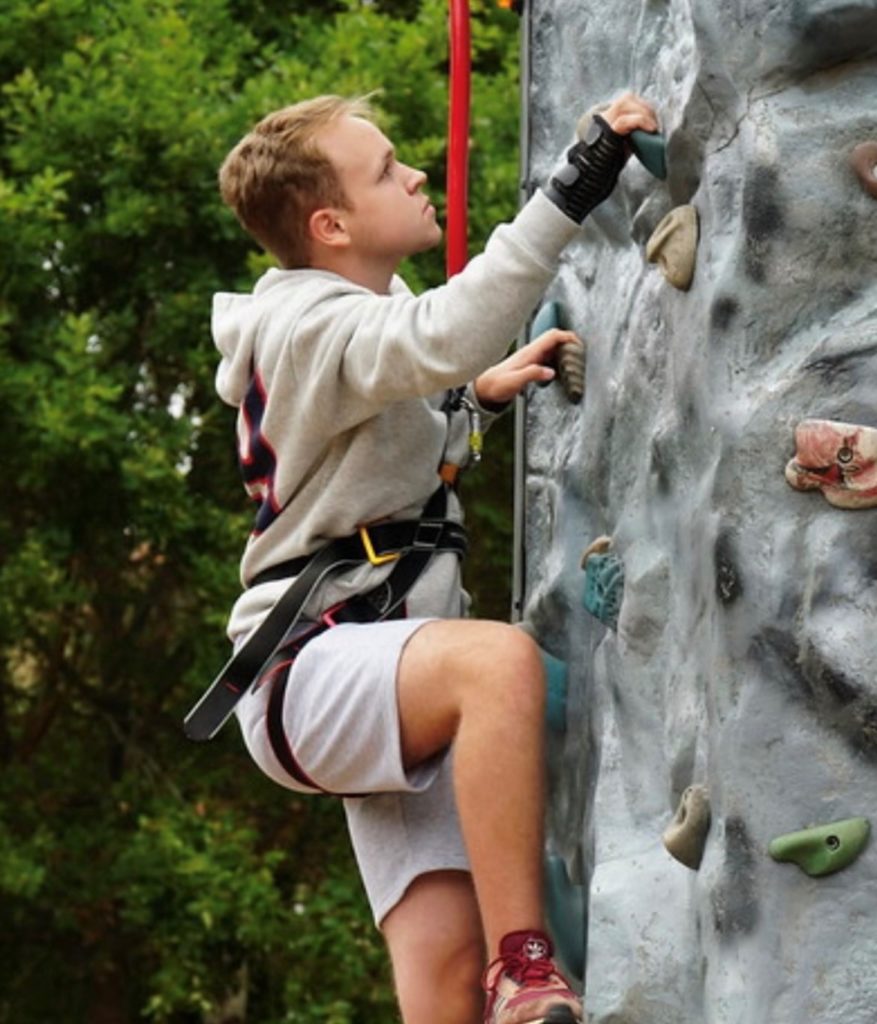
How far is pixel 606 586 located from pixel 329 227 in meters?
0.78

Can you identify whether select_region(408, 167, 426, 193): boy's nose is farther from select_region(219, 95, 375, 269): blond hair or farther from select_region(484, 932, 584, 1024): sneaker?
select_region(484, 932, 584, 1024): sneaker

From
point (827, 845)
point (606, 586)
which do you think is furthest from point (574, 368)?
point (827, 845)

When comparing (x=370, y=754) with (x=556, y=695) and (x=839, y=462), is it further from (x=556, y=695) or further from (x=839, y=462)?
(x=839, y=462)

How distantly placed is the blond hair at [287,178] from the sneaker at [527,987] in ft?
3.95

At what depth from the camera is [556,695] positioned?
4.44 m

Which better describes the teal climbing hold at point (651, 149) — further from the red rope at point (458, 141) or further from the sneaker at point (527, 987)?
the sneaker at point (527, 987)

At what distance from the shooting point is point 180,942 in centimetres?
936

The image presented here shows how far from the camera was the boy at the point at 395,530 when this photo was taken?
3.96 metres

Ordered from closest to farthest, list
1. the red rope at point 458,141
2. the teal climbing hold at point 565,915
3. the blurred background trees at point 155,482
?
1. the teal climbing hold at point 565,915
2. the red rope at point 458,141
3. the blurred background trees at point 155,482

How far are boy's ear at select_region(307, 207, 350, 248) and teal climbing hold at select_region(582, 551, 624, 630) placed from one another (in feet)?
2.24

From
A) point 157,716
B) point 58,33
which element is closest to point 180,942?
point 157,716

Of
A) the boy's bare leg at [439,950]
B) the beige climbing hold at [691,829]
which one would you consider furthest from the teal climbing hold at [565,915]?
the beige climbing hold at [691,829]

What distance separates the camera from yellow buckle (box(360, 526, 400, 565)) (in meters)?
4.28

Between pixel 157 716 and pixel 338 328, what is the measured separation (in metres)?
6.00
